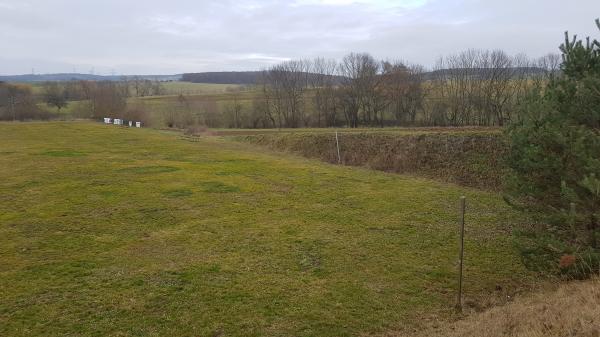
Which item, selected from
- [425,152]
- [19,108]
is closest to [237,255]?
[425,152]

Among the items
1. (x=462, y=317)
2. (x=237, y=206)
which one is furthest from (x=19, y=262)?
(x=462, y=317)

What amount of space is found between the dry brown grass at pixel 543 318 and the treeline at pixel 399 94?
42910mm

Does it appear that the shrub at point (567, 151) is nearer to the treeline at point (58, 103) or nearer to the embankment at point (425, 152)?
the embankment at point (425, 152)

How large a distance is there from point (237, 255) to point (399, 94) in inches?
1984

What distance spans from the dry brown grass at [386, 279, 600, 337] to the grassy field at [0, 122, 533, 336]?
844 millimetres

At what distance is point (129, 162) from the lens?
23.9 metres

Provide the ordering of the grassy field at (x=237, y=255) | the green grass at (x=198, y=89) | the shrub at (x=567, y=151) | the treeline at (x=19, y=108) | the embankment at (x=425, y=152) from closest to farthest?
1. the grassy field at (x=237, y=255)
2. the shrub at (x=567, y=151)
3. the embankment at (x=425, y=152)
4. the treeline at (x=19, y=108)
5. the green grass at (x=198, y=89)

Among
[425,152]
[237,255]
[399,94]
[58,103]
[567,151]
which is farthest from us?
[58,103]

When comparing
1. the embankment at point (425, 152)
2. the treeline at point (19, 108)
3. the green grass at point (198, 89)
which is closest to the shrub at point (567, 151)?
the embankment at point (425, 152)

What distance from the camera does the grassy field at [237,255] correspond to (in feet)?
24.1

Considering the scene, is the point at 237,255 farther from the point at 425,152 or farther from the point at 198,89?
the point at 198,89

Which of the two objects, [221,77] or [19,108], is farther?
[221,77]

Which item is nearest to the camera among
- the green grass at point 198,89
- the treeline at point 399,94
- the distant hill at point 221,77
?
the treeline at point 399,94

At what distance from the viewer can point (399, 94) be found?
Answer: 57188 mm
